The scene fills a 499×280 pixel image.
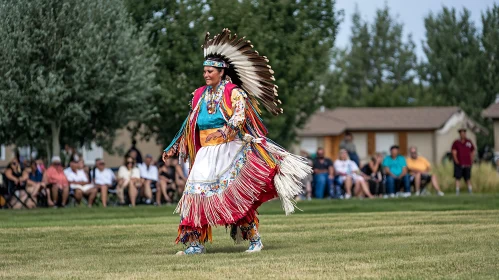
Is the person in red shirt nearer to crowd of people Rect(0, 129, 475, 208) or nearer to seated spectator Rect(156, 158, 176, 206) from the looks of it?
crowd of people Rect(0, 129, 475, 208)

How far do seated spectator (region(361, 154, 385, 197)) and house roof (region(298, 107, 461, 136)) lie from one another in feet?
107

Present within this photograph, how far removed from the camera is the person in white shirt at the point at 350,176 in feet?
95.2

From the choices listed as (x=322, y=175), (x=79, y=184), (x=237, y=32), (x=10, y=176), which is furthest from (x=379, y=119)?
(x=10, y=176)

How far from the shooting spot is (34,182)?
84.3ft

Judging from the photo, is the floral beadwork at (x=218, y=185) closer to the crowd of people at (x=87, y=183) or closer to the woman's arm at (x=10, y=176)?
the crowd of people at (x=87, y=183)

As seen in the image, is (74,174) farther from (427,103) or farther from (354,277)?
(427,103)

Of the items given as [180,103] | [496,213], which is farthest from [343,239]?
[180,103]

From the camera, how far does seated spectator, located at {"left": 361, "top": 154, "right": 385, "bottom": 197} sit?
2953 cm

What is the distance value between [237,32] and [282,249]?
21.9 meters

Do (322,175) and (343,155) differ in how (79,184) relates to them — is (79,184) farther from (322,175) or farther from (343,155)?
(343,155)

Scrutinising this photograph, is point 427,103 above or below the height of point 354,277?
above

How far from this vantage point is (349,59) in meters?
85.9

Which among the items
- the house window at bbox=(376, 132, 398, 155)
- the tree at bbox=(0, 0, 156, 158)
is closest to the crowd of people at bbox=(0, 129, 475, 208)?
the tree at bbox=(0, 0, 156, 158)

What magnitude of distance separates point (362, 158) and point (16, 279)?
55724 millimetres
